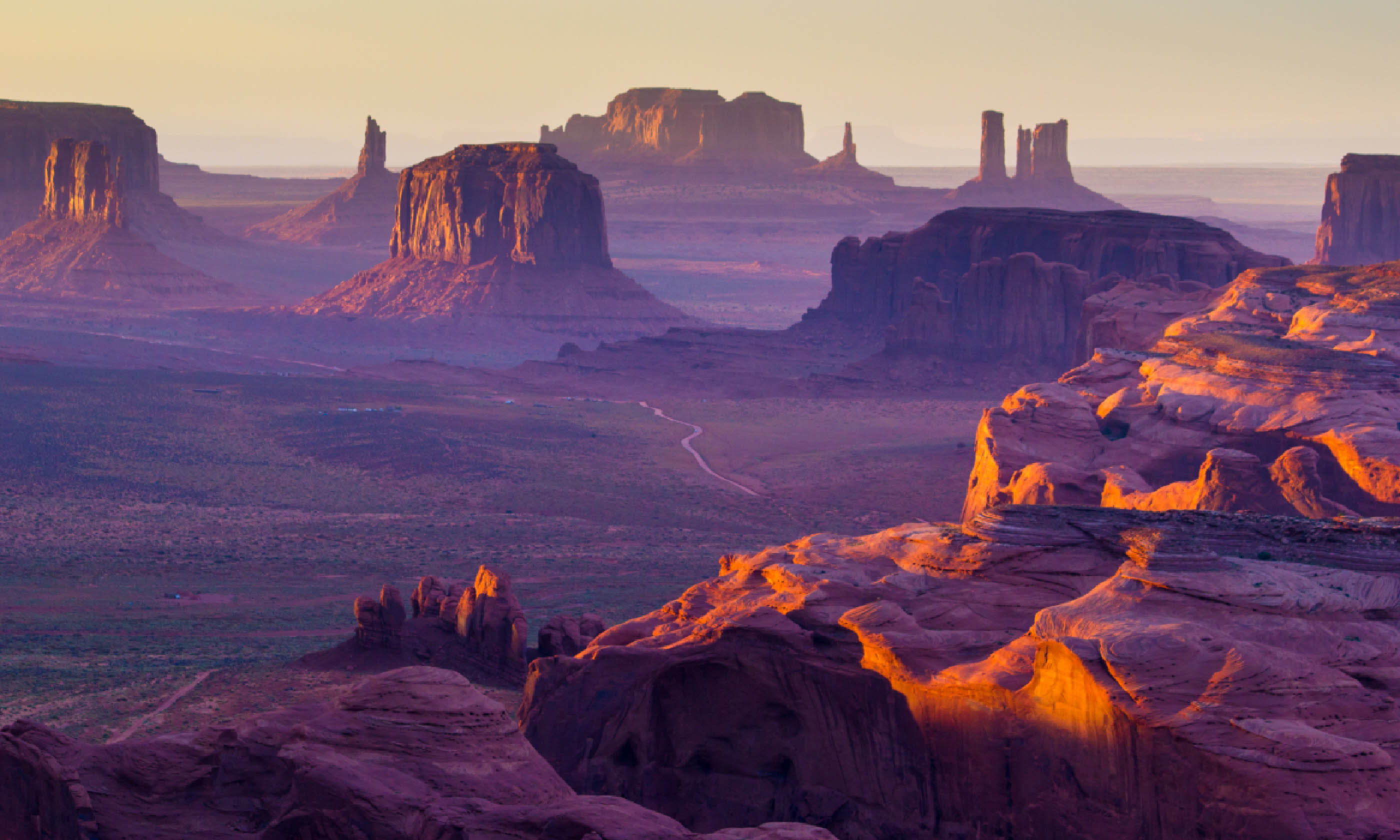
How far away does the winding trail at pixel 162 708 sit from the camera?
20.8 meters

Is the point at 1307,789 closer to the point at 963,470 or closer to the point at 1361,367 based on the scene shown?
the point at 1361,367

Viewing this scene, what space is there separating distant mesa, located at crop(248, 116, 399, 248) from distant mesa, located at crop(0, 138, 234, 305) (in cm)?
3891

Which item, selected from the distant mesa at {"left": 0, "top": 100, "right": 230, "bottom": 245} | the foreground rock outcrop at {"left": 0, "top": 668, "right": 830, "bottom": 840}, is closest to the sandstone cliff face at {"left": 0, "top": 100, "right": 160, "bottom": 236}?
the distant mesa at {"left": 0, "top": 100, "right": 230, "bottom": 245}

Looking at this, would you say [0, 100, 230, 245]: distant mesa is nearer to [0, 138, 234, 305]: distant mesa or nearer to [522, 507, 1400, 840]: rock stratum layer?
[0, 138, 234, 305]: distant mesa

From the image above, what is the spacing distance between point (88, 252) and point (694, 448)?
8407 cm

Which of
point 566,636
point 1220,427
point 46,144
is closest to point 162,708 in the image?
point 566,636

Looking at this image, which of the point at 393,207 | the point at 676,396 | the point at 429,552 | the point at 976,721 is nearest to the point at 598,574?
the point at 429,552

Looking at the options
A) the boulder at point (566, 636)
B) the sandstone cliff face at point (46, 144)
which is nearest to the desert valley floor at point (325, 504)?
the boulder at point (566, 636)

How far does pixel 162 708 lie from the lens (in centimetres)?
2230

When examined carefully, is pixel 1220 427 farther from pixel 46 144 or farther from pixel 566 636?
pixel 46 144

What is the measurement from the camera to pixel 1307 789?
14.4 meters

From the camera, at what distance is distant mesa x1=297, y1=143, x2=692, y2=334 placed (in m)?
107

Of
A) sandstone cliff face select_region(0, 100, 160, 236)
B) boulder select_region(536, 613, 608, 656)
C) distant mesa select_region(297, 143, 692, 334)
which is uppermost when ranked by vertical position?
sandstone cliff face select_region(0, 100, 160, 236)

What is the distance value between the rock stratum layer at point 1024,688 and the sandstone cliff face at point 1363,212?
100 meters
